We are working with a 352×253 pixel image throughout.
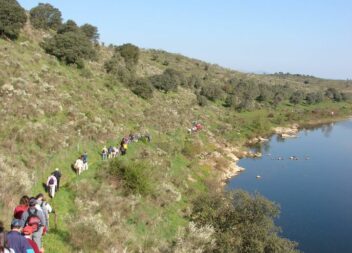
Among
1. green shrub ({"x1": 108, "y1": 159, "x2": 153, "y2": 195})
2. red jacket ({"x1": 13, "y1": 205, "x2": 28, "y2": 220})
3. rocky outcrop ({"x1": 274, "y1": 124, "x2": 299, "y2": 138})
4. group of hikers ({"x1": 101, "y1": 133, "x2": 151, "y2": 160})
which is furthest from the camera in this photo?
rocky outcrop ({"x1": 274, "y1": 124, "x2": 299, "y2": 138})

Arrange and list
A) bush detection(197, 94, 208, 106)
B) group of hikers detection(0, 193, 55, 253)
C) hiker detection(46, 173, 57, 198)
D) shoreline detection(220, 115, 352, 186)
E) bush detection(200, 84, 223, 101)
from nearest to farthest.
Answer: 1. group of hikers detection(0, 193, 55, 253)
2. hiker detection(46, 173, 57, 198)
3. shoreline detection(220, 115, 352, 186)
4. bush detection(197, 94, 208, 106)
5. bush detection(200, 84, 223, 101)

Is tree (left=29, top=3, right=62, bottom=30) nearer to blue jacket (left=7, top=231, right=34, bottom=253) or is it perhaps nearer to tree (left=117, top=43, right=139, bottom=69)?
tree (left=117, top=43, right=139, bottom=69)

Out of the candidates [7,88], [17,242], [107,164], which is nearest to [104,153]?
[107,164]

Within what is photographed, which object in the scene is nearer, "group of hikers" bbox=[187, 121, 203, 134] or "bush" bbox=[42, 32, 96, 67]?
"bush" bbox=[42, 32, 96, 67]

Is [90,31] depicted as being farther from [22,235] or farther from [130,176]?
[22,235]

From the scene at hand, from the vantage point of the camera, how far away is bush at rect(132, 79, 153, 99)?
6475 centimetres

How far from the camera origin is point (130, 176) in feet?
103

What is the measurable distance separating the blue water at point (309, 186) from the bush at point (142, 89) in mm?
18020

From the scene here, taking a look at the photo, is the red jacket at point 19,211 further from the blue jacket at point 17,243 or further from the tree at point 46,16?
the tree at point 46,16

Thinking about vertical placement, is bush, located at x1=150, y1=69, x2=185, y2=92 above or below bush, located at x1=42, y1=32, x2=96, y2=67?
below

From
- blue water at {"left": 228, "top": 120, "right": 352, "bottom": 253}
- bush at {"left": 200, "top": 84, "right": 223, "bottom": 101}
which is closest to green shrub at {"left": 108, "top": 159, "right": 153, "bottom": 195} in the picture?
blue water at {"left": 228, "top": 120, "right": 352, "bottom": 253}

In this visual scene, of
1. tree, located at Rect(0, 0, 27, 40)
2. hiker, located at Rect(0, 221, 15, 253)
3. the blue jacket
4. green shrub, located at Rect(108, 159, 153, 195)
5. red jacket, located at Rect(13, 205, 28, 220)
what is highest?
tree, located at Rect(0, 0, 27, 40)

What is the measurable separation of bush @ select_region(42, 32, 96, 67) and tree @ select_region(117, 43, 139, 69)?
75.4 feet

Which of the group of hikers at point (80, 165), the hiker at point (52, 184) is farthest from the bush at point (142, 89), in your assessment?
the hiker at point (52, 184)
